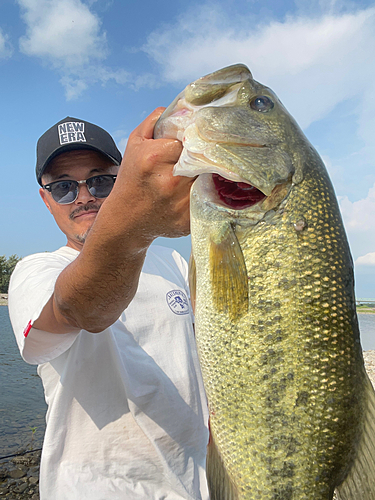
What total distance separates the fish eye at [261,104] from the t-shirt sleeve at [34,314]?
1.64 m

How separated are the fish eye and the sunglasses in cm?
184

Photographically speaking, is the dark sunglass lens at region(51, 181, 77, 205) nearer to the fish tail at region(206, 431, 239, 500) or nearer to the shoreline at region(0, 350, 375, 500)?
the fish tail at region(206, 431, 239, 500)

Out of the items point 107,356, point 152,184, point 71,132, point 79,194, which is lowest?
point 107,356

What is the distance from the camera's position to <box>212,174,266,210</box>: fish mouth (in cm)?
178

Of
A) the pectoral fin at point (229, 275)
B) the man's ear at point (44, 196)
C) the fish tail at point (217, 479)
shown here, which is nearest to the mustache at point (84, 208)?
the man's ear at point (44, 196)

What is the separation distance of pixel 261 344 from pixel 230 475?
614 mm

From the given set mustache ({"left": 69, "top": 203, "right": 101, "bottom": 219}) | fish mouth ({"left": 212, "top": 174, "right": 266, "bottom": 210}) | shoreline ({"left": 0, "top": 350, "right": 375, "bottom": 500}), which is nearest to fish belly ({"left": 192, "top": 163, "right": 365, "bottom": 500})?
fish mouth ({"left": 212, "top": 174, "right": 266, "bottom": 210})

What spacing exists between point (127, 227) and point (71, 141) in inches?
73.3

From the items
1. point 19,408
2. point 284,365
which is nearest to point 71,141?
point 284,365

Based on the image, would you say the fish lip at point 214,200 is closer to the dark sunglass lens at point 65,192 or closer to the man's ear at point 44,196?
the dark sunglass lens at point 65,192

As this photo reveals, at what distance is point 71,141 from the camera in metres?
3.29

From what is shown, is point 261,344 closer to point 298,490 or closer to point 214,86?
point 298,490

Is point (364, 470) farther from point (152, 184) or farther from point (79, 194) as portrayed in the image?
point (79, 194)

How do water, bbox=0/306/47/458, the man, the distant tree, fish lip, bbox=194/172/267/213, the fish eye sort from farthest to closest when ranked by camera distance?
the distant tree, water, bbox=0/306/47/458, the man, the fish eye, fish lip, bbox=194/172/267/213
